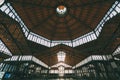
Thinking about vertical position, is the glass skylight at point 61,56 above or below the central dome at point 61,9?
below

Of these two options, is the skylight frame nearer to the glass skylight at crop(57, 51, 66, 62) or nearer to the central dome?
the glass skylight at crop(57, 51, 66, 62)

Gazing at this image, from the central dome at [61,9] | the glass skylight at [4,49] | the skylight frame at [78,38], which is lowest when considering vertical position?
the glass skylight at [4,49]

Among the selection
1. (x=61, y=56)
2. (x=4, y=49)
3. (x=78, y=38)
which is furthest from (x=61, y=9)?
(x=4, y=49)

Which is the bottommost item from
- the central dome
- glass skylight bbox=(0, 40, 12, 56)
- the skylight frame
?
glass skylight bbox=(0, 40, 12, 56)

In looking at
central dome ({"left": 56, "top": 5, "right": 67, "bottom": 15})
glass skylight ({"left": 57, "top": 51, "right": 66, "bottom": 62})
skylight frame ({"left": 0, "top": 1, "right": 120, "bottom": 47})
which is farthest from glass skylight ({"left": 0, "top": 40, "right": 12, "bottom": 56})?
central dome ({"left": 56, "top": 5, "right": 67, "bottom": 15})

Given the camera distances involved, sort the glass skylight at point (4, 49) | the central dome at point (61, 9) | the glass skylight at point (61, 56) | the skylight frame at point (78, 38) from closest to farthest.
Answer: the skylight frame at point (78, 38)
the glass skylight at point (4, 49)
the central dome at point (61, 9)
the glass skylight at point (61, 56)

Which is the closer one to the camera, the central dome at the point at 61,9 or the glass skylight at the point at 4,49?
the glass skylight at the point at 4,49

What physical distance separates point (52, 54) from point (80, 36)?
27.1 feet

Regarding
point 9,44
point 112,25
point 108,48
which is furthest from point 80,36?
point 9,44

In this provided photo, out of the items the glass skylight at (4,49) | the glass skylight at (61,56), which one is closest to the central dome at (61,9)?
the glass skylight at (61,56)

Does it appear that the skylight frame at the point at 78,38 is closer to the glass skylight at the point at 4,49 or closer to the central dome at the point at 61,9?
the glass skylight at the point at 4,49

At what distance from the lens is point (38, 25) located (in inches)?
1172

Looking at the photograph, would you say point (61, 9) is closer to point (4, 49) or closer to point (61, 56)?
point (61, 56)

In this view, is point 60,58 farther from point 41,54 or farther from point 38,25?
point 38,25
